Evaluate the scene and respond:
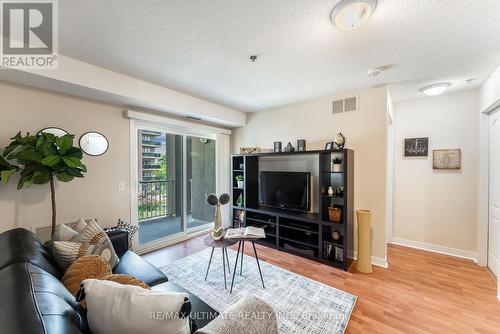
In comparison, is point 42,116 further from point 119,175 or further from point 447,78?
point 447,78

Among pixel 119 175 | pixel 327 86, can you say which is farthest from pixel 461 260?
pixel 119 175

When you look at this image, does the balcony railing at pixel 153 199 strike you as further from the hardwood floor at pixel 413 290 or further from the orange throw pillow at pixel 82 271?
the orange throw pillow at pixel 82 271

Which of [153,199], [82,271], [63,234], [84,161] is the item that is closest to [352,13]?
[82,271]

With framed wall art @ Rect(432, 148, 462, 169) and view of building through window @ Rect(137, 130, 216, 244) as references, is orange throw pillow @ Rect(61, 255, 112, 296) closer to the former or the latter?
view of building through window @ Rect(137, 130, 216, 244)

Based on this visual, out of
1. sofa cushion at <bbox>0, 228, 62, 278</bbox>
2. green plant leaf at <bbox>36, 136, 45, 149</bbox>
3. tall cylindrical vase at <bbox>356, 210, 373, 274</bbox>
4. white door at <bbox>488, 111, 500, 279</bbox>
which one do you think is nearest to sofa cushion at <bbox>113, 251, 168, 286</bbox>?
sofa cushion at <bbox>0, 228, 62, 278</bbox>

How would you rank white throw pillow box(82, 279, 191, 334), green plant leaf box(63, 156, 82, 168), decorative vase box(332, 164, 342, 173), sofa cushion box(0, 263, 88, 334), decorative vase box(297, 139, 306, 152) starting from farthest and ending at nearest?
decorative vase box(297, 139, 306, 152) → decorative vase box(332, 164, 342, 173) → green plant leaf box(63, 156, 82, 168) → white throw pillow box(82, 279, 191, 334) → sofa cushion box(0, 263, 88, 334)

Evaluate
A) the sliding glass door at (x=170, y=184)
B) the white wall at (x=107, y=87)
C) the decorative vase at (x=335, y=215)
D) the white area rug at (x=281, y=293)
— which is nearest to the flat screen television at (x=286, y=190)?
the decorative vase at (x=335, y=215)

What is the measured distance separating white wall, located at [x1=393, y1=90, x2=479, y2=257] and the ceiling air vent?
3.60 ft

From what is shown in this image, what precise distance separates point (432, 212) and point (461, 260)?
713 millimetres

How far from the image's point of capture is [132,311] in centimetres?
83

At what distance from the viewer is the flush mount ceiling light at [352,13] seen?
1392 mm

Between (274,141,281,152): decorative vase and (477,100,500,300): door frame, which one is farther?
(274,141,281,152): decorative vase

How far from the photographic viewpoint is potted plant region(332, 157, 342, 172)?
295 cm

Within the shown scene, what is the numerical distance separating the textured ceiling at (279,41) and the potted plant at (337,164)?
1.04m
